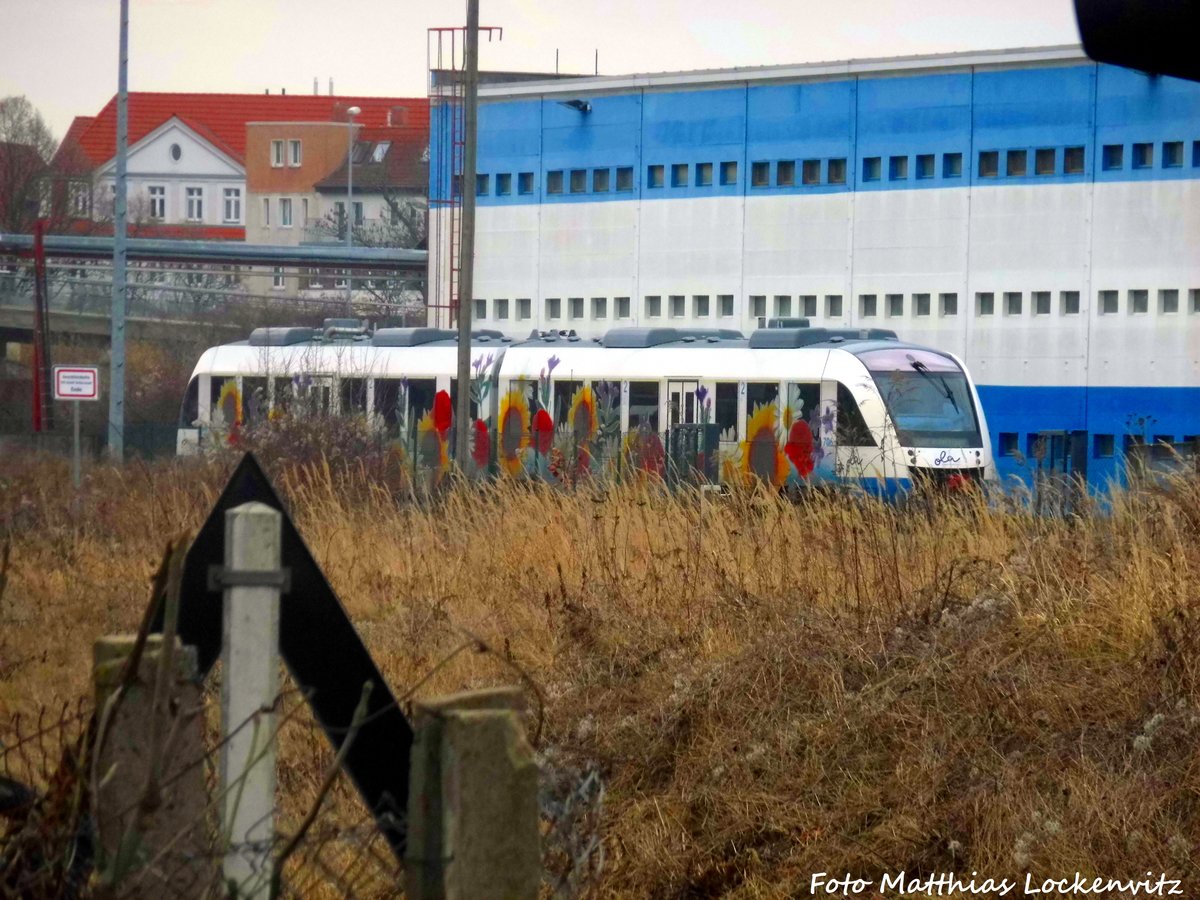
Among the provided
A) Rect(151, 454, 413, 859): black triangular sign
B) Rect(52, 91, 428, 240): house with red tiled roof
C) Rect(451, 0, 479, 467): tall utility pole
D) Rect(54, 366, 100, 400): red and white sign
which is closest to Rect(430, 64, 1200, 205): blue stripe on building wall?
Rect(54, 366, 100, 400): red and white sign

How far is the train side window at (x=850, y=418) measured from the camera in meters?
21.6

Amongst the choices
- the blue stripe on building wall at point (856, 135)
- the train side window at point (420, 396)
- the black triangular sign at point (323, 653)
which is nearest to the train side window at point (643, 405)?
the train side window at point (420, 396)

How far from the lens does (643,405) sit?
2336 cm

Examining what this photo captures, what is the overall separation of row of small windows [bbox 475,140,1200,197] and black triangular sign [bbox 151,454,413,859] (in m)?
38.3

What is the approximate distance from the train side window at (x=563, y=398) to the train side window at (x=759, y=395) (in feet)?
9.23

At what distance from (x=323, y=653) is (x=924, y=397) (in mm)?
20213

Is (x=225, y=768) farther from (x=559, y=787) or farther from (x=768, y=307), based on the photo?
(x=768, y=307)

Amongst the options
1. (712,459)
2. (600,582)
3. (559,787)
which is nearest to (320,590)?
(559,787)

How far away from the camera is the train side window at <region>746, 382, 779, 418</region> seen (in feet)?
73.3

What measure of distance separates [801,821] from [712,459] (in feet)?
52.4

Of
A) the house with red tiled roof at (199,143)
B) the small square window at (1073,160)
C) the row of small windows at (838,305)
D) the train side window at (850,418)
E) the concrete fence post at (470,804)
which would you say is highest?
the house with red tiled roof at (199,143)

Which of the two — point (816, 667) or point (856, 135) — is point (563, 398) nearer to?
point (816, 667)

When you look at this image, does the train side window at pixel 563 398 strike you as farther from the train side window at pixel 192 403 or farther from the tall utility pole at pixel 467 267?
the train side window at pixel 192 403

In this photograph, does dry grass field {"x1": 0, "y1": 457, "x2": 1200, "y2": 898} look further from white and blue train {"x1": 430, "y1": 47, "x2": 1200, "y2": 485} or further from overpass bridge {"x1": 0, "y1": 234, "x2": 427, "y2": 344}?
overpass bridge {"x1": 0, "y1": 234, "x2": 427, "y2": 344}
